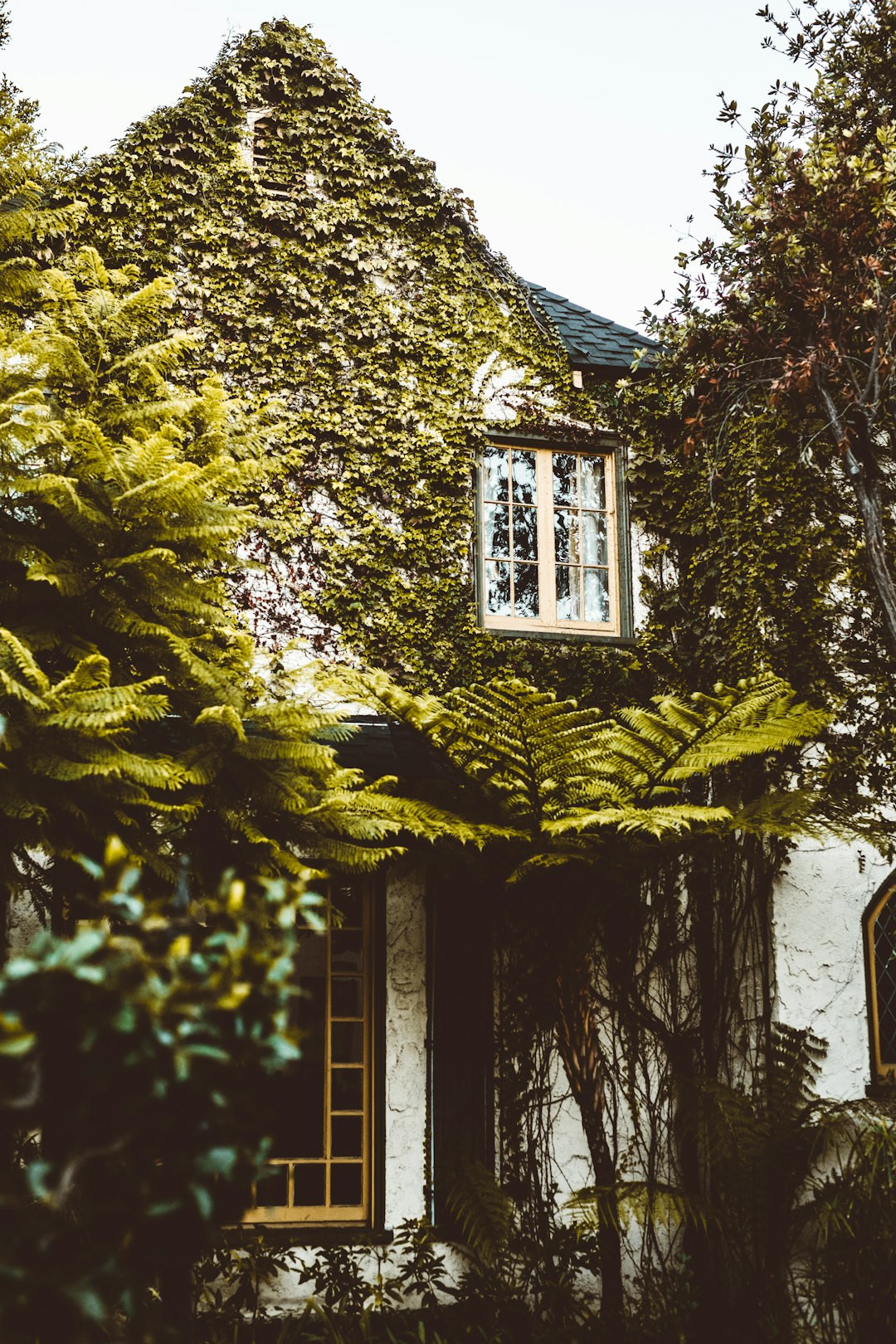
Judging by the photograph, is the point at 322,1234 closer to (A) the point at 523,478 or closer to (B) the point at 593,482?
(A) the point at 523,478

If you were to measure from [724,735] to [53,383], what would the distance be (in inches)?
147

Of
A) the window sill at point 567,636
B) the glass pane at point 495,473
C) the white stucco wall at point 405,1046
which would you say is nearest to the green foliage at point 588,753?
the white stucco wall at point 405,1046

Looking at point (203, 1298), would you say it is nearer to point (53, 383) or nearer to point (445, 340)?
point (53, 383)

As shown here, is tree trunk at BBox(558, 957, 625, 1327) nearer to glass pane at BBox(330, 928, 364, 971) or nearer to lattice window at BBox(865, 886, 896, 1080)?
glass pane at BBox(330, 928, 364, 971)

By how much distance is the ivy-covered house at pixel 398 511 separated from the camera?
263 inches

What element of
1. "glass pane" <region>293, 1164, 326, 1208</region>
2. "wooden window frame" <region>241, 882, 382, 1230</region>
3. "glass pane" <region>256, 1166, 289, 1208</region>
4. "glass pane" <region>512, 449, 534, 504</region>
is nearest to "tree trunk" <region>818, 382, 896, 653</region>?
"glass pane" <region>512, 449, 534, 504</region>

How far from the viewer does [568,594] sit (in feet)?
26.3

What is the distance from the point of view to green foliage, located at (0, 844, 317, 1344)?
186cm

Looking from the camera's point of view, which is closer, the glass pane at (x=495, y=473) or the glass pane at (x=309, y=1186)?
the glass pane at (x=309, y=1186)

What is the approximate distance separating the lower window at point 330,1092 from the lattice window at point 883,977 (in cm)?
323

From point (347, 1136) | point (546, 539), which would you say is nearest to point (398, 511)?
point (546, 539)

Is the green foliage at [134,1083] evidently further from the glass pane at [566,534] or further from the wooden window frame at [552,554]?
the glass pane at [566,534]

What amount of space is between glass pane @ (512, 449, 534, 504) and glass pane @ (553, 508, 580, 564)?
25cm

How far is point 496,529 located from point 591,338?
1.87 m
